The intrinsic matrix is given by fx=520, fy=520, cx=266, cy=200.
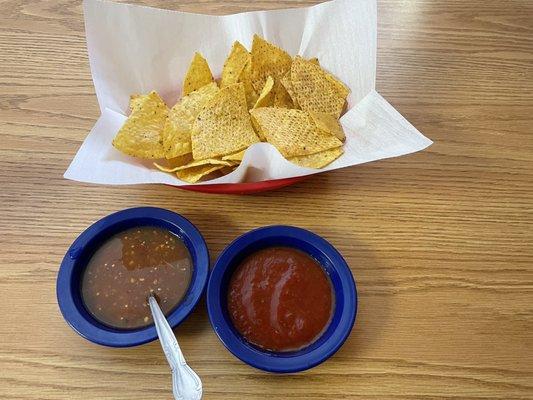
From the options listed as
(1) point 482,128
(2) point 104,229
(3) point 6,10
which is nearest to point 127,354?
(2) point 104,229

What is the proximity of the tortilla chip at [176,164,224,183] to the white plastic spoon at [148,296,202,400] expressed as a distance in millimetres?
335

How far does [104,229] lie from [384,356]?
2.01 feet

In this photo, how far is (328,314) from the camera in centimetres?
96

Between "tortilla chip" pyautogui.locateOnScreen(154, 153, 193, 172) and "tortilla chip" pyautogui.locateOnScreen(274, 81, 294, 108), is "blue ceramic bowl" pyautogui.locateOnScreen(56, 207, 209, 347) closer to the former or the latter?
"tortilla chip" pyautogui.locateOnScreen(154, 153, 193, 172)

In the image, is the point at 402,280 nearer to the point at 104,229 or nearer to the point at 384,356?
the point at 384,356

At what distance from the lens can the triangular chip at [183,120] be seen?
1215 mm

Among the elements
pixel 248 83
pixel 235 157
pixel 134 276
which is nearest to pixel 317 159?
pixel 235 157

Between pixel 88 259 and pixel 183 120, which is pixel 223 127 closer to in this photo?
pixel 183 120

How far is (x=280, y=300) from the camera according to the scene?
3.13ft

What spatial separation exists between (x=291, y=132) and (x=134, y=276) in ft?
1.61

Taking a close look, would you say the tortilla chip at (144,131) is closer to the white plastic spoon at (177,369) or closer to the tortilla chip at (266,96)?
the tortilla chip at (266,96)

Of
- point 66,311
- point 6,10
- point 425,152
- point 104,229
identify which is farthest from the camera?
point 6,10

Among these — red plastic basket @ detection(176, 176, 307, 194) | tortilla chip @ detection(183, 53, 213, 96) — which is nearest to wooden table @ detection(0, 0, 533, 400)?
red plastic basket @ detection(176, 176, 307, 194)

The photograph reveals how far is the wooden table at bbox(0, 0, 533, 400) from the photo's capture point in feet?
3.26
